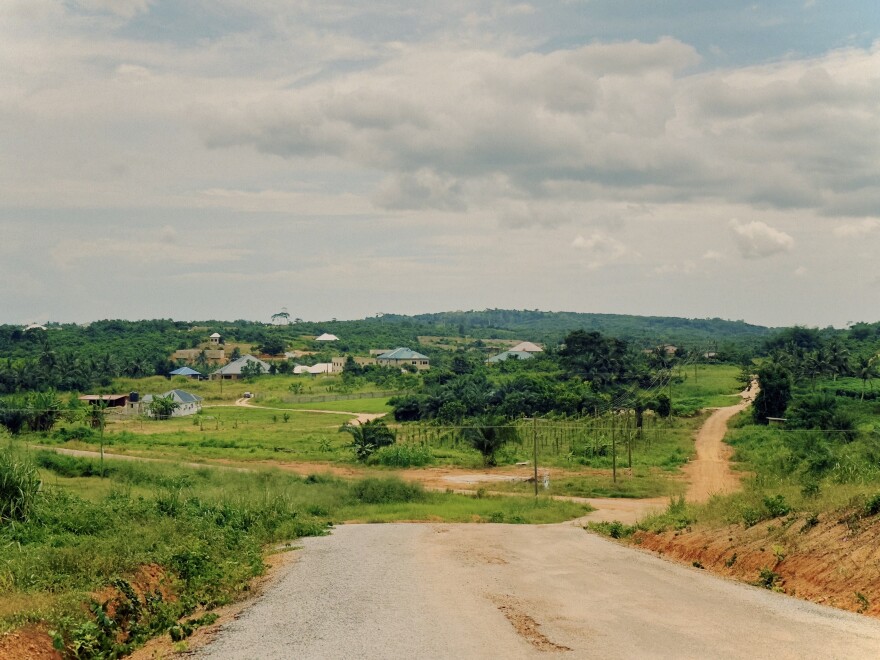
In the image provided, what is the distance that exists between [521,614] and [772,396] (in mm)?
55670

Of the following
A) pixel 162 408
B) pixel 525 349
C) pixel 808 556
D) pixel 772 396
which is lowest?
pixel 162 408

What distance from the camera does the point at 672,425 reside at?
64.2 m

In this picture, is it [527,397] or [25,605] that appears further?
[527,397]

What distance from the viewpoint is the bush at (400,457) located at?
164 ft

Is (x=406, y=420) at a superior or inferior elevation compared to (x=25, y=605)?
inferior

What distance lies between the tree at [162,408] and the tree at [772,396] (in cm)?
5367

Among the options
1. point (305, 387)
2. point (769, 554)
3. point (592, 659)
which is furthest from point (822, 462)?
point (305, 387)

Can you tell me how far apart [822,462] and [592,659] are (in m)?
20.8

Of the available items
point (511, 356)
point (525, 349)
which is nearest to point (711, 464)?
point (511, 356)

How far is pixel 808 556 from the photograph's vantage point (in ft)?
42.4

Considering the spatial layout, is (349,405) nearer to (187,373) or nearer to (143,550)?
(187,373)

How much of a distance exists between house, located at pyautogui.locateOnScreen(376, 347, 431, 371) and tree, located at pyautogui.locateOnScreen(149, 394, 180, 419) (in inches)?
1868

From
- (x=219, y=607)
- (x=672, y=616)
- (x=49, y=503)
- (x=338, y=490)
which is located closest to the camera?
(x=672, y=616)

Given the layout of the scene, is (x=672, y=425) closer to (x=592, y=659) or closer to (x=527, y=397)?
(x=527, y=397)
